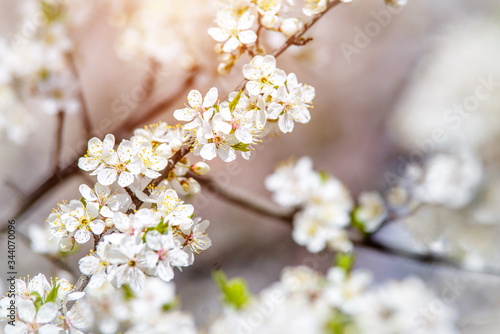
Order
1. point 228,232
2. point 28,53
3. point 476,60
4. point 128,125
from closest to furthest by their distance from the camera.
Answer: point 28,53
point 128,125
point 476,60
point 228,232

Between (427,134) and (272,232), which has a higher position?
(427,134)

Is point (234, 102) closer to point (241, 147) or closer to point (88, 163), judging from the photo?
point (241, 147)

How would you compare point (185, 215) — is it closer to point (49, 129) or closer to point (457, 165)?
point (457, 165)

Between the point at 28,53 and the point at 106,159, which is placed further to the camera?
the point at 28,53

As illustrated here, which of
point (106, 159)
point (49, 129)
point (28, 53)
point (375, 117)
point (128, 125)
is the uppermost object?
point (106, 159)

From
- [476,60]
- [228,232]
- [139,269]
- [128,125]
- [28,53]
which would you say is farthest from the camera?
[228,232]

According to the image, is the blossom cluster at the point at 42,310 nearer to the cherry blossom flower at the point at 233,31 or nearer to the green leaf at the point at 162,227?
the green leaf at the point at 162,227

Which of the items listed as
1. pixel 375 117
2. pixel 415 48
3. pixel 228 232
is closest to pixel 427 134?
pixel 375 117

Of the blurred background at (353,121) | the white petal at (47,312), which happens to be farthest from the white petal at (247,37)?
the blurred background at (353,121)
